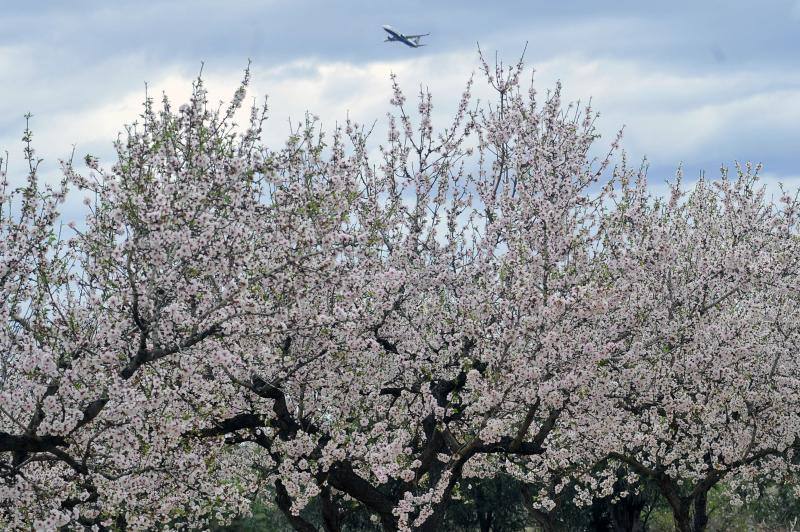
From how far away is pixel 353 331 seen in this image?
14742 mm

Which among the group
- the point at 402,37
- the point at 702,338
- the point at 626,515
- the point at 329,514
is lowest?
the point at 626,515

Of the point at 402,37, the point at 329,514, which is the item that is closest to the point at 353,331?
the point at 329,514

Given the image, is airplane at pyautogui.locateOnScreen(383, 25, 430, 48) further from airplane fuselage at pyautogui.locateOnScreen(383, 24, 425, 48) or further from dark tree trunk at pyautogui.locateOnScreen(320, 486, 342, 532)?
dark tree trunk at pyautogui.locateOnScreen(320, 486, 342, 532)

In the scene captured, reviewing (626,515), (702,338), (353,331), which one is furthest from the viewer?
(626,515)

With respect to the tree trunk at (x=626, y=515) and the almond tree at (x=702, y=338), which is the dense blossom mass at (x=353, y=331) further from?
the tree trunk at (x=626, y=515)

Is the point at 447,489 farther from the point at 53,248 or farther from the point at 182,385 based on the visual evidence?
the point at 53,248

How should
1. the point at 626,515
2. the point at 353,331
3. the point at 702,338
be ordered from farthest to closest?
the point at 626,515 < the point at 702,338 < the point at 353,331

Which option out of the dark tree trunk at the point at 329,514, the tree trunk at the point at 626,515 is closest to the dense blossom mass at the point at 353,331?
the dark tree trunk at the point at 329,514

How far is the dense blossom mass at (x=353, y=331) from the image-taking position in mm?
11992

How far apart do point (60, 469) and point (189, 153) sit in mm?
7632

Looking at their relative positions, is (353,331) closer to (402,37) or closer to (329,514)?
(329,514)

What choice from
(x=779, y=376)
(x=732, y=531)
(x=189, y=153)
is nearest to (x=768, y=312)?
(x=779, y=376)

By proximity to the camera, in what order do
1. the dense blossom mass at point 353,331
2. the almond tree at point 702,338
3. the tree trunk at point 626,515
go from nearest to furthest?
1. the dense blossom mass at point 353,331
2. the almond tree at point 702,338
3. the tree trunk at point 626,515

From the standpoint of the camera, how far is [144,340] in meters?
11.6
